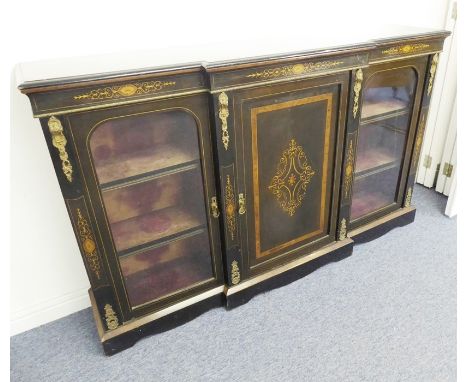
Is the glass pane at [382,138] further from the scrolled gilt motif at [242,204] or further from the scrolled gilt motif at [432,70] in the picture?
the scrolled gilt motif at [242,204]

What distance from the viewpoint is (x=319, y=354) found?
1489 millimetres

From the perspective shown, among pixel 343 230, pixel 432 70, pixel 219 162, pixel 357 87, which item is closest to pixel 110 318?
pixel 219 162

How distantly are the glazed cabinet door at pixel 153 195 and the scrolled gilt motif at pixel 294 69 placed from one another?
226 mm

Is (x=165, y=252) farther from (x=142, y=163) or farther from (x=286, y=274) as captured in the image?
(x=286, y=274)

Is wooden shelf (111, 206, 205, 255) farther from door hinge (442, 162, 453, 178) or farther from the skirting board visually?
door hinge (442, 162, 453, 178)

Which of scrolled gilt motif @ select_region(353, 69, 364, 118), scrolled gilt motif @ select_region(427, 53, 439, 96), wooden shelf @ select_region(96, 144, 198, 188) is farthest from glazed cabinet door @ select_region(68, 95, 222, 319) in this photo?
scrolled gilt motif @ select_region(427, 53, 439, 96)

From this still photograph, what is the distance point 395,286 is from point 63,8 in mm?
1862

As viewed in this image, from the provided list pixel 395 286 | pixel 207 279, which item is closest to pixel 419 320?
pixel 395 286

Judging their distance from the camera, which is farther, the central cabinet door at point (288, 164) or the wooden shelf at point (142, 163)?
the central cabinet door at point (288, 164)

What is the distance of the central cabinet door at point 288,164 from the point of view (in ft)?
4.53

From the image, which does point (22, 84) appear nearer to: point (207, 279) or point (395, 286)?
point (207, 279)

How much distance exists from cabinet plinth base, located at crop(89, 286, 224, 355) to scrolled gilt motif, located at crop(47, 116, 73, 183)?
26.6 inches

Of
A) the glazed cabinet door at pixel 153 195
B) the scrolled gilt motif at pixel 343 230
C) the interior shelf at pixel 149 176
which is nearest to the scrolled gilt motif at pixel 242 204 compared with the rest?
the glazed cabinet door at pixel 153 195

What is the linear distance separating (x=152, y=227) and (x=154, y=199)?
13 centimetres
